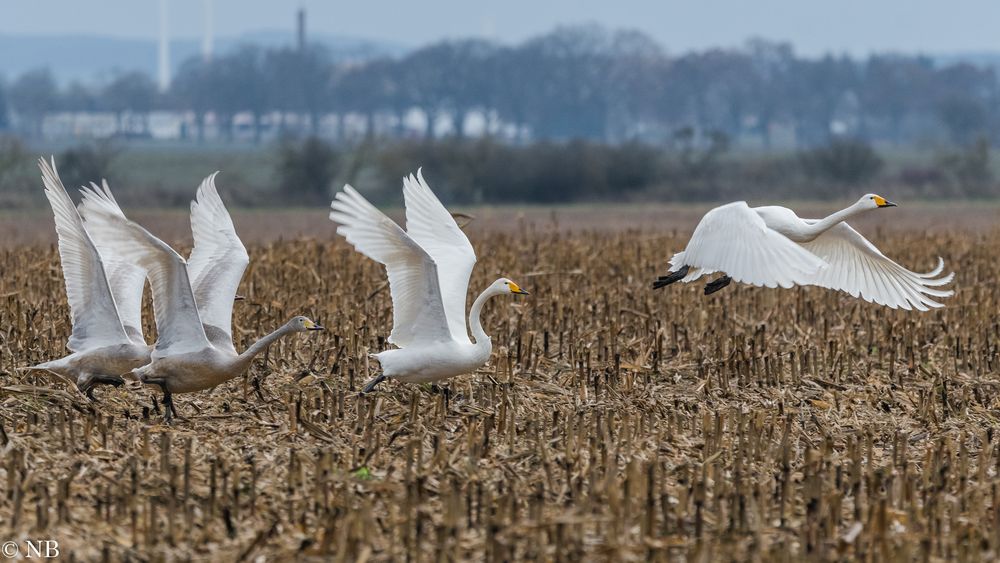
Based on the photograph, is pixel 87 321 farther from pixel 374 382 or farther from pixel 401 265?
pixel 401 265

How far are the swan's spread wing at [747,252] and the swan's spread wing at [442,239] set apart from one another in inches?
64.9

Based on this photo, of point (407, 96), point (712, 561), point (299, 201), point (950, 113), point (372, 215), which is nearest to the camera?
point (712, 561)

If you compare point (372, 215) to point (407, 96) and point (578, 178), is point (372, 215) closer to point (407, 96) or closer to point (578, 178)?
point (578, 178)

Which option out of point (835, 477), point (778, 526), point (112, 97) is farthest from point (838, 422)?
point (112, 97)

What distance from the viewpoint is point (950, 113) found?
102 metres

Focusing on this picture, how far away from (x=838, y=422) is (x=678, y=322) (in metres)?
3.51

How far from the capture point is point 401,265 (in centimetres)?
951

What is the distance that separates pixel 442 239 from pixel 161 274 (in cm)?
237

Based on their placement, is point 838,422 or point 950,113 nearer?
point 838,422

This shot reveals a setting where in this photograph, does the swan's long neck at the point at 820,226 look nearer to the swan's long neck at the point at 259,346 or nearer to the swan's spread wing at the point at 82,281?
the swan's long neck at the point at 259,346

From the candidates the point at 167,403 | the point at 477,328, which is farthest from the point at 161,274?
the point at 477,328

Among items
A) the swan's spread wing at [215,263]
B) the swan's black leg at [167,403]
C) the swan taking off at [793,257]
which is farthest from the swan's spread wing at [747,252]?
the swan's black leg at [167,403]

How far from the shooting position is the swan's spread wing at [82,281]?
351 inches

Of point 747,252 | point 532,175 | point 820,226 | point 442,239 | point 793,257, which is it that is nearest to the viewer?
point 793,257
